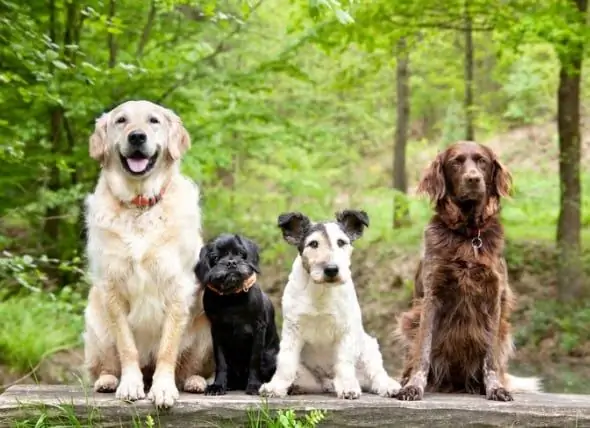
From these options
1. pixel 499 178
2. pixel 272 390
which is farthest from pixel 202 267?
pixel 499 178

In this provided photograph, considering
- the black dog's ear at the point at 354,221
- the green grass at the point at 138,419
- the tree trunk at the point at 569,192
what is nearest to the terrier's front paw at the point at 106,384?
the green grass at the point at 138,419

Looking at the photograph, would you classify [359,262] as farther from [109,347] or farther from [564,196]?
[109,347]

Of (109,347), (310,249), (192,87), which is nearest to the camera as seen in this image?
(310,249)

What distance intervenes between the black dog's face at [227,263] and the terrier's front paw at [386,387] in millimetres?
1016

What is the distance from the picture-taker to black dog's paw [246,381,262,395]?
4262 mm

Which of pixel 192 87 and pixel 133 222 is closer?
pixel 133 222

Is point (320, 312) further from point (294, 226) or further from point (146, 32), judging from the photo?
point (146, 32)

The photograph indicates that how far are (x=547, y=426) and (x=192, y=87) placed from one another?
6965mm

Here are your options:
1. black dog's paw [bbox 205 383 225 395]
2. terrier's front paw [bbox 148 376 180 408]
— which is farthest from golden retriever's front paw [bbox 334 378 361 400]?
terrier's front paw [bbox 148 376 180 408]

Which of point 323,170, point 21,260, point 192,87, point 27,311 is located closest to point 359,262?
point 323,170

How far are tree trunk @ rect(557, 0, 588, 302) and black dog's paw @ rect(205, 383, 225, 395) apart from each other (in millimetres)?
7598

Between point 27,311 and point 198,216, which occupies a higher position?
point 198,216

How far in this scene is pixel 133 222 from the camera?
13.6ft

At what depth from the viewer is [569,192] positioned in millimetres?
10633
